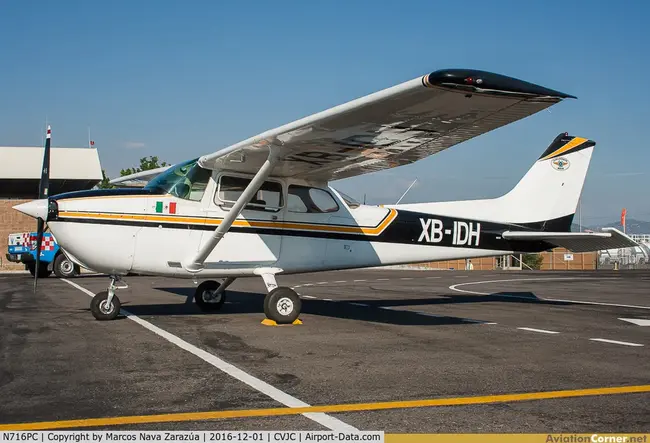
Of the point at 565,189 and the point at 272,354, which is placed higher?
the point at 565,189

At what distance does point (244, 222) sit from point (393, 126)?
10.1 feet

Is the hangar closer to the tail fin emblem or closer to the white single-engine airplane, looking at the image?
the white single-engine airplane

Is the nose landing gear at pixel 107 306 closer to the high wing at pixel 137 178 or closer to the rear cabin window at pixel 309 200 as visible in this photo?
the rear cabin window at pixel 309 200

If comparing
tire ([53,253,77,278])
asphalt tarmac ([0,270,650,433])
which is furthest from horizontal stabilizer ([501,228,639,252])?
tire ([53,253,77,278])

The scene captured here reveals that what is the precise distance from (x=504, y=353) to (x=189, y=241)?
4.96 meters

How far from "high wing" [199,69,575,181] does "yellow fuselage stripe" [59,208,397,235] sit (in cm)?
81

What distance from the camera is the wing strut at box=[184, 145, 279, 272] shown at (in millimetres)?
9016

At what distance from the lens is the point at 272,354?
22.5ft

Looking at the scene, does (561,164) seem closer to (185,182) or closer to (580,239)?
(580,239)

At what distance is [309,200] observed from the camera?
10766 millimetres

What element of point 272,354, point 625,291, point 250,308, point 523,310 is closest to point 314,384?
point 272,354

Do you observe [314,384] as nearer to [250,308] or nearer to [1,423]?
[1,423]

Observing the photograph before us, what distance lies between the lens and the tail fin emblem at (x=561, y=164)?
1339 centimetres

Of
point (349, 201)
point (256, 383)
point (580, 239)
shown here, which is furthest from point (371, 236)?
point (256, 383)
